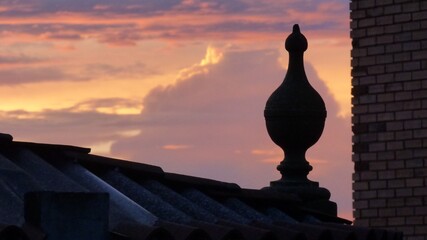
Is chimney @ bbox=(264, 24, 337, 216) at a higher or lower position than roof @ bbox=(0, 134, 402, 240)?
higher

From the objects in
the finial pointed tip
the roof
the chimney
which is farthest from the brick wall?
the roof

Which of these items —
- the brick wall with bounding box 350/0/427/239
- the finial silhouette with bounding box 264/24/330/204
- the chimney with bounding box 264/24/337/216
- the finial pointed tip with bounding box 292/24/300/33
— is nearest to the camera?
the chimney with bounding box 264/24/337/216

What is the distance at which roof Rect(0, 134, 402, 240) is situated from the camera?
6.39 meters

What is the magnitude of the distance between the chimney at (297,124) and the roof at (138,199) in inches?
44.9

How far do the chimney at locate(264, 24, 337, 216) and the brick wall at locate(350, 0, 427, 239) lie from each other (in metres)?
3.52

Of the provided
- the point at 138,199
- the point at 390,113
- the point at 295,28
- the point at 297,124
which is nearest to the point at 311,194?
the point at 297,124

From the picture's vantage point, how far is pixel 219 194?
906 cm

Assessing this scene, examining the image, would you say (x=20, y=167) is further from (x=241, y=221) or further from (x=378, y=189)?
(x=378, y=189)

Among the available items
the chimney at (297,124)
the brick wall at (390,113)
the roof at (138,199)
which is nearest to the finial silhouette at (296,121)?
the chimney at (297,124)

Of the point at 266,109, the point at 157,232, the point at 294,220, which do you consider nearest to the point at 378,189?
the point at 266,109

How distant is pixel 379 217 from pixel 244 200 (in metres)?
6.16

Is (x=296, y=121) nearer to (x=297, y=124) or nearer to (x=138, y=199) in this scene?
(x=297, y=124)

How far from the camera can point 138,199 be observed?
Result: 7.66 metres

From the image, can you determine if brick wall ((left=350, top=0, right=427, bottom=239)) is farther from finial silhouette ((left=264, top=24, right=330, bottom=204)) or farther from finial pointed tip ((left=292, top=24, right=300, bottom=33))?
finial silhouette ((left=264, top=24, right=330, bottom=204))
